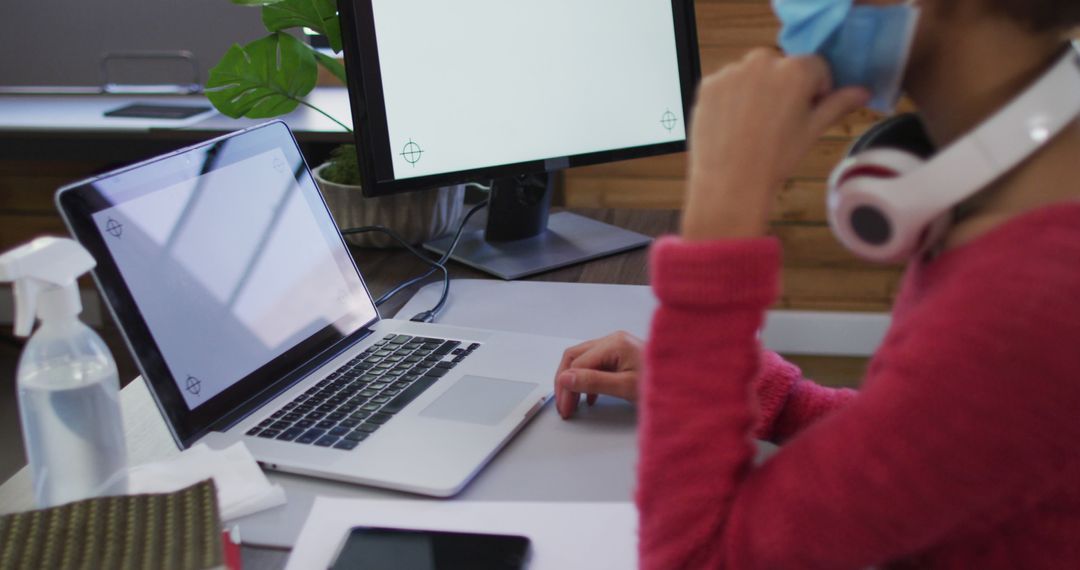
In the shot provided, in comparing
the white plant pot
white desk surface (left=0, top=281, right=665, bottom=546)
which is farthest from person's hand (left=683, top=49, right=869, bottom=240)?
the white plant pot

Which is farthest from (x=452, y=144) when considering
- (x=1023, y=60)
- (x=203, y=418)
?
(x=1023, y=60)

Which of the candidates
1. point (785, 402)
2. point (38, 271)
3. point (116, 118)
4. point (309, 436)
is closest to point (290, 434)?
point (309, 436)

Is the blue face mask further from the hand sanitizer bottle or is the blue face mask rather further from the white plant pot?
the white plant pot

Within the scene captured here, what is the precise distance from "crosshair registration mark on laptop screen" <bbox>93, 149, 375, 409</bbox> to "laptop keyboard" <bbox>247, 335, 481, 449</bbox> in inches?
2.1

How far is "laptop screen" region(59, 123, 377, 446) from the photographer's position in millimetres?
786

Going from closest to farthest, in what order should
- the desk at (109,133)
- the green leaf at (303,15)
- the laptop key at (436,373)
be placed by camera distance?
1. the laptop key at (436,373)
2. the green leaf at (303,15)
3. the desk at (109,133)

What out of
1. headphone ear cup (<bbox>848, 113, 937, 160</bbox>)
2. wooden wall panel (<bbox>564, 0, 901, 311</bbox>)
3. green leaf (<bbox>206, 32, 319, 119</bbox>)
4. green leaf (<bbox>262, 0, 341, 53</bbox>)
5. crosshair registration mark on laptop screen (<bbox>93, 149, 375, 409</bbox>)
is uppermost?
green leaf (<bbox>262, 0, 341, 53</bbox>)

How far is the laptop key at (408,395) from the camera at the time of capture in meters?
0.87

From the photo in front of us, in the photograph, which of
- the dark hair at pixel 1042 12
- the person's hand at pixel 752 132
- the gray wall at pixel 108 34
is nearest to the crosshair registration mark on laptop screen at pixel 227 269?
the person's hand at pixel 752 132

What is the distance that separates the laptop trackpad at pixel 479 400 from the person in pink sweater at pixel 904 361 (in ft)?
0.96

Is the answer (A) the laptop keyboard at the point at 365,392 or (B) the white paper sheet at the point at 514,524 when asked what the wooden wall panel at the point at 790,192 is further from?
(B) the white paper sheet at the point at 514,524

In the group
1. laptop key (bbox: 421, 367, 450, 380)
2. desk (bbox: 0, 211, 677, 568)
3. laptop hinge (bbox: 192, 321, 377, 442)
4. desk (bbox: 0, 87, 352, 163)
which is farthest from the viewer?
desk (bbox: 0, 87, 352, 163)

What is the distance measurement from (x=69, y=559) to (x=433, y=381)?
38 cm

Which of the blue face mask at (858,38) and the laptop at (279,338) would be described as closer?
the blue face mask at (858,38)
